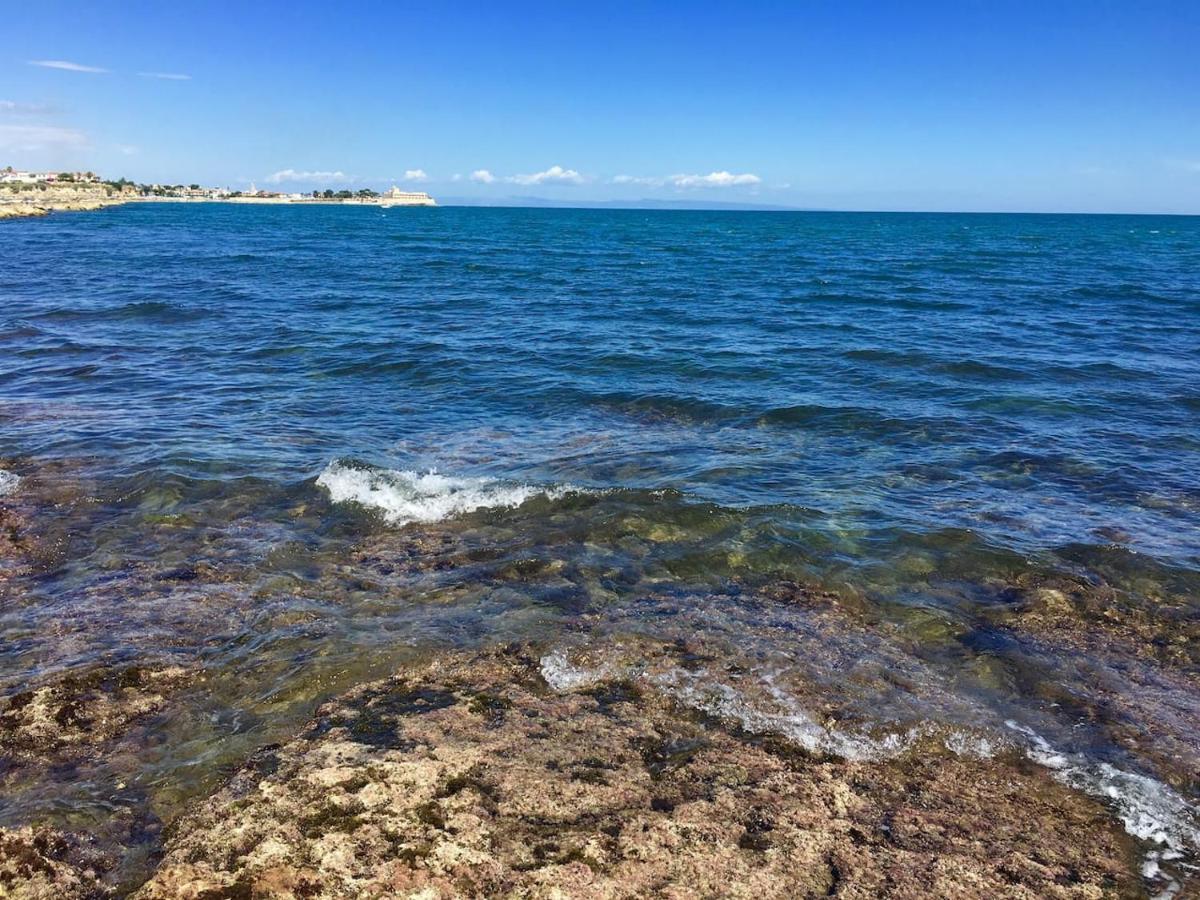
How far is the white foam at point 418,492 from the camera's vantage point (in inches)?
447

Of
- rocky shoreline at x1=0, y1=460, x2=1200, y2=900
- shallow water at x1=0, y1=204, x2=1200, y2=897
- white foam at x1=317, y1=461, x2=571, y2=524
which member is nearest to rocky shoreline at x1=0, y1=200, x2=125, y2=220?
shallow water at x1=0, y1=204, x2=1200, y2=897

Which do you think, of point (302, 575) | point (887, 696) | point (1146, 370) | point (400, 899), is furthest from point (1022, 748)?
point (1146, 370)

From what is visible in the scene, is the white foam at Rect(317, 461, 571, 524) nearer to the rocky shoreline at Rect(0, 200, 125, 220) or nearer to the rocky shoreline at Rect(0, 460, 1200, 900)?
the rocky shoreline at Rect(0, 460, 1200, 900)

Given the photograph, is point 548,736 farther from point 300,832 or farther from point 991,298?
point 991,298

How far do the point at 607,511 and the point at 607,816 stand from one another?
21.6ft

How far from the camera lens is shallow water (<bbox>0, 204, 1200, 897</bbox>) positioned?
710 cm

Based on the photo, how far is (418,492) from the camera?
12.0 m

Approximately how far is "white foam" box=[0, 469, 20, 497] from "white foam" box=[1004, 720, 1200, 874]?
47.7 feet

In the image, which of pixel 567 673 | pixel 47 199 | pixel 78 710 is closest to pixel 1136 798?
pixel 567 673

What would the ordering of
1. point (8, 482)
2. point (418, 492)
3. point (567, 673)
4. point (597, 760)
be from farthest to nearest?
1. point (418, 492)
2. point (8, 482)
3. point (567, 673)
4. point (597, 760)

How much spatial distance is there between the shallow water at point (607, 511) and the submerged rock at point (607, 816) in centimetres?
64

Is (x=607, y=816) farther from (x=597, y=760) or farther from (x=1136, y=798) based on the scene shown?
(x=1136, y=798)

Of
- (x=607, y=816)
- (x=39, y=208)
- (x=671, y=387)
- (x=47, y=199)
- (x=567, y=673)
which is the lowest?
(x=567, y=673)

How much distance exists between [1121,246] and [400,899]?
99.0 metres
